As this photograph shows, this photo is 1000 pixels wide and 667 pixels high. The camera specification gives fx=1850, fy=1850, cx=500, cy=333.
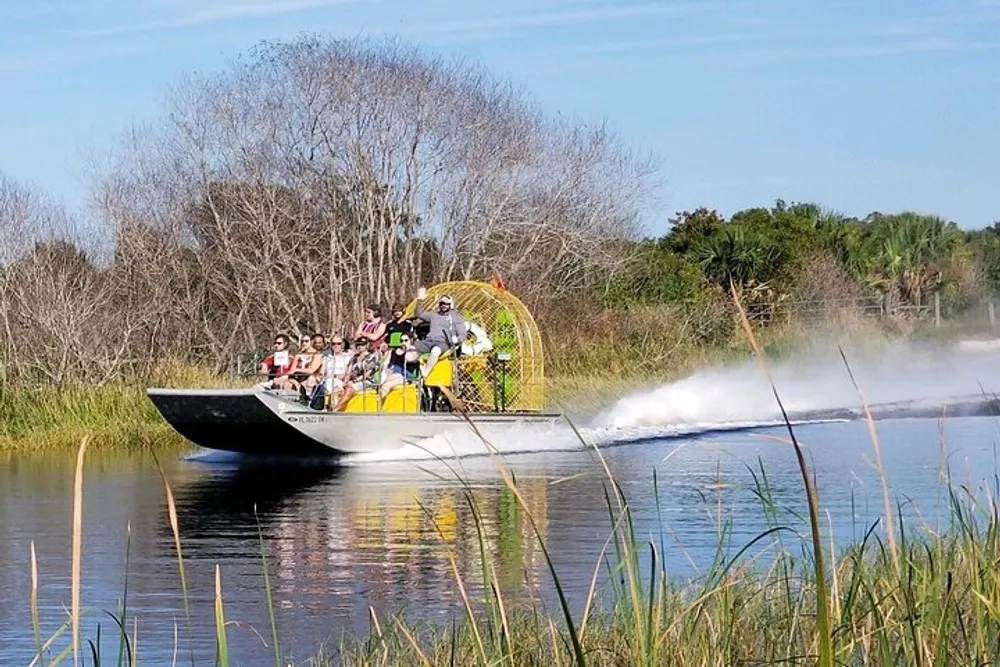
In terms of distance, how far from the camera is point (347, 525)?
615 inches

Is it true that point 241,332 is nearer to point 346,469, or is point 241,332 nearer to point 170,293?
point 170,293

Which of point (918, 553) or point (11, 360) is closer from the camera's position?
point (918, 553)

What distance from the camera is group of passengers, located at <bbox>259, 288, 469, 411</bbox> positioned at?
22.3 meters

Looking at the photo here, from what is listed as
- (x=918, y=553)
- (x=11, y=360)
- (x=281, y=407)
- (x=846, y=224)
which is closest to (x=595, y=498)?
(x=281, y=407)

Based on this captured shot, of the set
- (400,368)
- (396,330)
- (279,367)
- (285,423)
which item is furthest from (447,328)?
(279,367)

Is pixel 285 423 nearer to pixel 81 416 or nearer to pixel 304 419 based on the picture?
pixel 304 419

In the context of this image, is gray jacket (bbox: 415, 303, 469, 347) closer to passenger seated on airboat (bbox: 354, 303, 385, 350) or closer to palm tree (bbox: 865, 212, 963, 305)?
passenger seated on airboat (bbox: 354, 303, 385, 350)

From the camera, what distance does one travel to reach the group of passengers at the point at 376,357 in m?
22.3

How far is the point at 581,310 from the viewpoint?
39.3 m

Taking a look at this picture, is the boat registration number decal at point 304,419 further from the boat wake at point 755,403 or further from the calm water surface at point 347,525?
the boat wake at point 755,403

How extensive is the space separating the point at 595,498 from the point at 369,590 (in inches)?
261

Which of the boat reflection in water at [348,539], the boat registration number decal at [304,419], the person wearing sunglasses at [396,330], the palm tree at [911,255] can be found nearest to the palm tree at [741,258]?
the palm tree at [911,255]

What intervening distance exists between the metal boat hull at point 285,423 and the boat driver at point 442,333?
73cm

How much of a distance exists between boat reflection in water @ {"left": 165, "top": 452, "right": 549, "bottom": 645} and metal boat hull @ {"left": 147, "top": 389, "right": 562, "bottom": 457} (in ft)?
1.52
